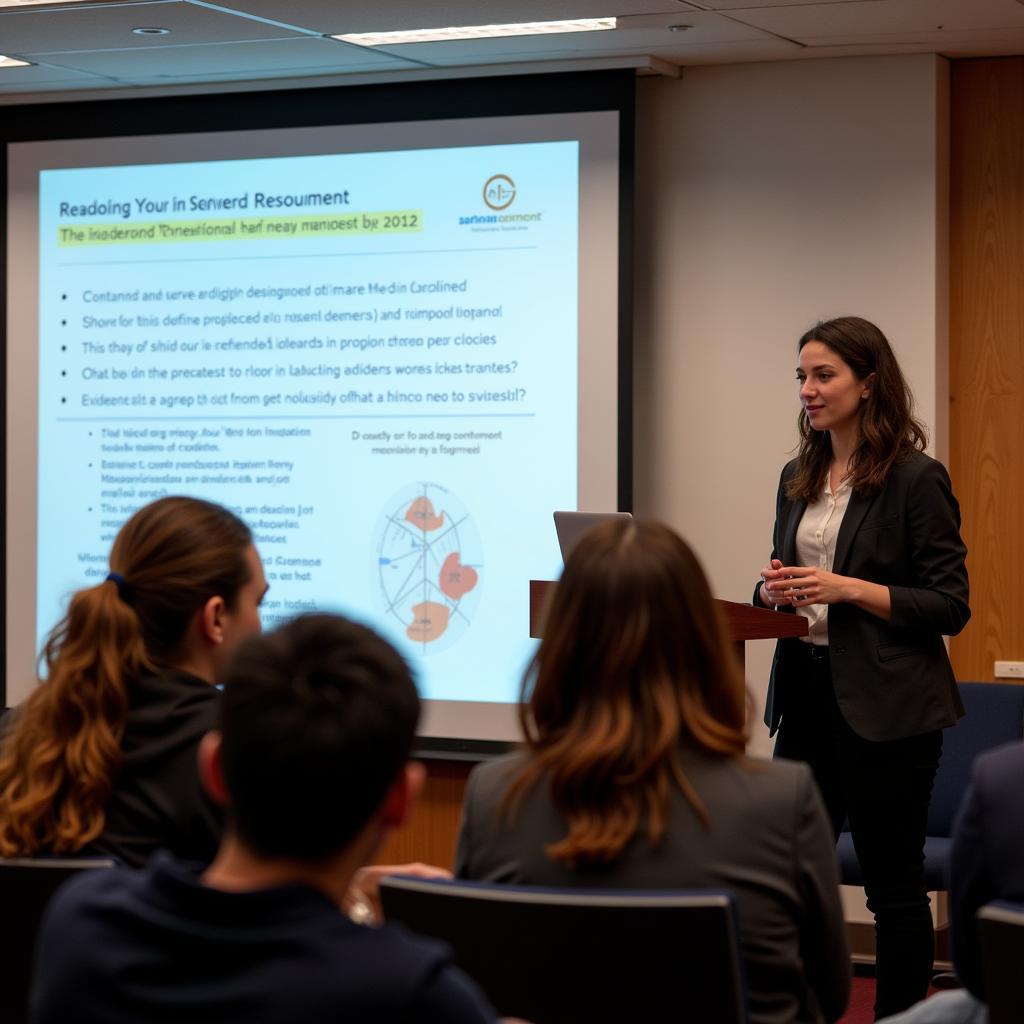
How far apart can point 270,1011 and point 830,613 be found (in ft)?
8.05

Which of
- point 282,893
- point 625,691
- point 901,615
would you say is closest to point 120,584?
point 625,691

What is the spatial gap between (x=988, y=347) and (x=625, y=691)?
11.0 feet

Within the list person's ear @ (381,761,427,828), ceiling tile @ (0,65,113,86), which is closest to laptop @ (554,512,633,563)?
person's ear @ (381,761,427,828)

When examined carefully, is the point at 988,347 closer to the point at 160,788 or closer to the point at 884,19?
the point at 884,19

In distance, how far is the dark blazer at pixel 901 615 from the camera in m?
3.24

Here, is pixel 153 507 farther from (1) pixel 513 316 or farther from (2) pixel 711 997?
(1) pixel 513 316

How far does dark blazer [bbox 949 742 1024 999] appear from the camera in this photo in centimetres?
153

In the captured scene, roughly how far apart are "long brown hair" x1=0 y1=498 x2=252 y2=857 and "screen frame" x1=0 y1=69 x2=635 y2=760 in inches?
109

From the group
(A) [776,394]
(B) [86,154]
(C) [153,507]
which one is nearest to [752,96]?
(A) [776,394]

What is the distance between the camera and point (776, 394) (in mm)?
4777

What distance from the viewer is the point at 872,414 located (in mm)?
3402

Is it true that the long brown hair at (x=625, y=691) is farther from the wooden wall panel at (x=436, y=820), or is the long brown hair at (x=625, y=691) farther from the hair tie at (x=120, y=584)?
the wooden wall panel at (x=436, y=820)

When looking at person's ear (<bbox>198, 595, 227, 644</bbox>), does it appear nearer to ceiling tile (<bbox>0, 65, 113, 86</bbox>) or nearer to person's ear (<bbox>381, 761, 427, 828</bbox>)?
person's ear (<bbox>381, 761, 427, 828</bbox>)

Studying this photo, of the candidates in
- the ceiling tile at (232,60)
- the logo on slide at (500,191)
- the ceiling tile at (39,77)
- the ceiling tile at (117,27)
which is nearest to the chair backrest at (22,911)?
the ceiling tile at (117,27)
